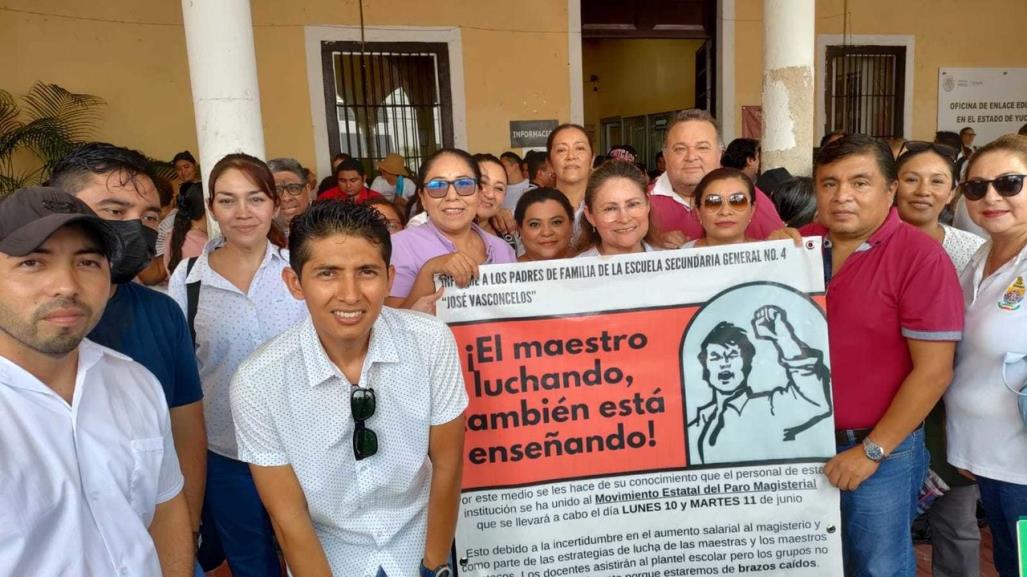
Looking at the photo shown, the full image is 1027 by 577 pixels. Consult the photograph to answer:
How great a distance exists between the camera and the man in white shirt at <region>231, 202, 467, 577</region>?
1736 millimetres

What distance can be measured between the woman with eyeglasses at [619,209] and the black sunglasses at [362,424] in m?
1.12

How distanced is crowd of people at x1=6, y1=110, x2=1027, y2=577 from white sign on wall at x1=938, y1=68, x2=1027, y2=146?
30.1 feet

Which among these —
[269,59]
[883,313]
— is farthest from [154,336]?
[269,59]

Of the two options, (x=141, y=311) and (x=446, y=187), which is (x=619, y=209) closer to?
(x=446, y=187)

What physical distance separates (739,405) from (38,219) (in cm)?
206

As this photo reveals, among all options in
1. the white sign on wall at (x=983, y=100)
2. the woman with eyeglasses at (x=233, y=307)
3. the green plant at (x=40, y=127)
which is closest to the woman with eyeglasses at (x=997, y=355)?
the woman with eyeglasses at (x=233, y=307)

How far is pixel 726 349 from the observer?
2.39m

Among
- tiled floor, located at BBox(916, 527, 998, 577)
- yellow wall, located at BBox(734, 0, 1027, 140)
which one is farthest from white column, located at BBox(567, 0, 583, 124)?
tiled floor, located at BBox(916, 527, 998, 577)

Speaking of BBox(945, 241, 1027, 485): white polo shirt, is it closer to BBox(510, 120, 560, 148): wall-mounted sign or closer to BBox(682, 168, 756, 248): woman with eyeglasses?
BBox(682, 168, 756, 248): woman with eyeglasses

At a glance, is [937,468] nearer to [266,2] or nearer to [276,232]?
[276,232]

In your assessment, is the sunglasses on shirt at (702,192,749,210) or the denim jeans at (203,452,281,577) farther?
the sunglasses on shirt at (702,192,749,210)

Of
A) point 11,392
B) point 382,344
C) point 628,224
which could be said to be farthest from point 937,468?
point 11,392

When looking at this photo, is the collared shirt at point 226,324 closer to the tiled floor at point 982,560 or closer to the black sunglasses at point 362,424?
the black sunglasses at point 362,424

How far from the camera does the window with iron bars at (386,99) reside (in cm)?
867
